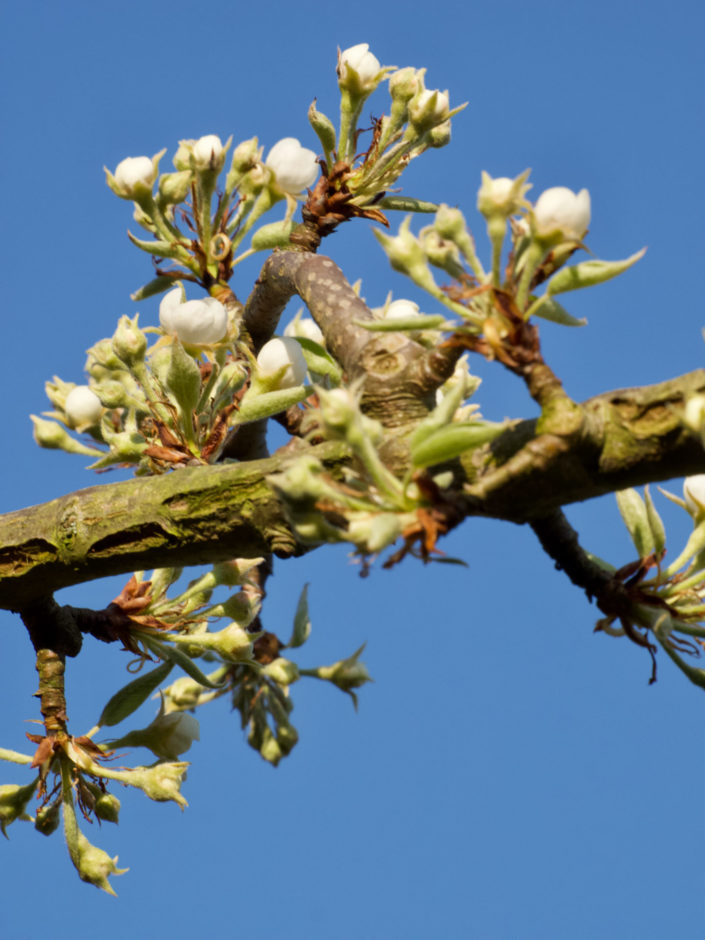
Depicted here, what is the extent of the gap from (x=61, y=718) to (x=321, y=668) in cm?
76

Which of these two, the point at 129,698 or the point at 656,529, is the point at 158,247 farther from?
the point at 656,529

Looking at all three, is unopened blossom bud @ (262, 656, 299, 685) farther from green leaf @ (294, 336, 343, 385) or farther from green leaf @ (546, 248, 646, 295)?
green leaf @ (546, 248, 646, 295)

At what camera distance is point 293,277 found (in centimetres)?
244

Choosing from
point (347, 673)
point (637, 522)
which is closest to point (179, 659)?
point (347, 673)

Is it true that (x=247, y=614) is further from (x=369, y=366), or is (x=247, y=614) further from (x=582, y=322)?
(x=582, y=322)

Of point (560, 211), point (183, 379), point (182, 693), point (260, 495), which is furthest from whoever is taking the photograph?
point (182, 693)

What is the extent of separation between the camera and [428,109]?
251 centimetres

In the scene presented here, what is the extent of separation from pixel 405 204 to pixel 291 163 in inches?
13.6

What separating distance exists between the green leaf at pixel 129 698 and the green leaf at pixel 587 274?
4.38 ft

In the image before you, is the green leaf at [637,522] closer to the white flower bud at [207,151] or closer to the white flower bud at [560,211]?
the white flower bud at [560,211]

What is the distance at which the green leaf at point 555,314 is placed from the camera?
1455 millimetres

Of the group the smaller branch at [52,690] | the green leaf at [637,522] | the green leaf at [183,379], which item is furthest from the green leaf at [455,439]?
the smaller branch at [52,690]

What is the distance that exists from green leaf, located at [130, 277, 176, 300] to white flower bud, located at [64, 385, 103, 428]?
0.38m

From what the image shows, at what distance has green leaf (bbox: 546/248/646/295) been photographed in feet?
4.52
